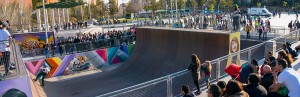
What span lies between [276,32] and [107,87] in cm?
1625

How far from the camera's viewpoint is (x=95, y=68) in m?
26.0

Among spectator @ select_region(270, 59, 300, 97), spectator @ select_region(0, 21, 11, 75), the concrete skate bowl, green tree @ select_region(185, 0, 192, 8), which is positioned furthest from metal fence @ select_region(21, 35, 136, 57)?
green tree @ select_region(185, 0, 192, 8)

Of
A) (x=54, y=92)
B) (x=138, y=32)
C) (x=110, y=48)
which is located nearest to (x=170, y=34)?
(x=138, y=32)

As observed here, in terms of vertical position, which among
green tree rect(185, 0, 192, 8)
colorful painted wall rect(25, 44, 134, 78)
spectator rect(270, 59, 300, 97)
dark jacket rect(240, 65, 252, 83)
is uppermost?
green tree rect(185, 0, 192, 8)

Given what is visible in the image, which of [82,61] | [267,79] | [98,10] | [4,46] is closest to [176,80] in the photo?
[267,79]

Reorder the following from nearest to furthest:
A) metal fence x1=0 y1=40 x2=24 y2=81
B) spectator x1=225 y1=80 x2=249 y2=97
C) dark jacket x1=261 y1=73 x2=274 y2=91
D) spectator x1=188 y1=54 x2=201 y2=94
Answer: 1. spectator x1=225 y1=80 x2=249 y2=97
2. dark jacket x1=261 y1=73 x2=274 y2=91
3. spectator x1=188 y1=54 x2=201 y2=94
4. metal fence x1=0 y1=40 x2=24 y2=81

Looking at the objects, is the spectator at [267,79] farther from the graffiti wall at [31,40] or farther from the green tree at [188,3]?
the green tree at [188,3]

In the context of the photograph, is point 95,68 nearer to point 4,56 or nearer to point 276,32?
point 4,56

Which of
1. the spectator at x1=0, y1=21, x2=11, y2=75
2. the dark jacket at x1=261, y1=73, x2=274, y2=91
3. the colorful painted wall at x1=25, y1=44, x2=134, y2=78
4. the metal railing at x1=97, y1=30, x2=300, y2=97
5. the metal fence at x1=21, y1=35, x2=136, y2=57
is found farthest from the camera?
the metal fence at x1=21, y1=35, x2=136, y2=57

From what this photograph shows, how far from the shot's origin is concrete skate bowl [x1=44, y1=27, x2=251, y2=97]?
18.2 meters

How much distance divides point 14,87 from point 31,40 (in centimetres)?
1771

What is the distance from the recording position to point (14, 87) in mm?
9453

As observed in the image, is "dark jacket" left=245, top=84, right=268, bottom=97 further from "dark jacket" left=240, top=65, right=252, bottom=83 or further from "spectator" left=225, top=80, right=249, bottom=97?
"dark jacket" left=240, top=65, right=252, bottom=83

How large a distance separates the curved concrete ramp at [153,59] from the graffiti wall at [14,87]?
873 cm
